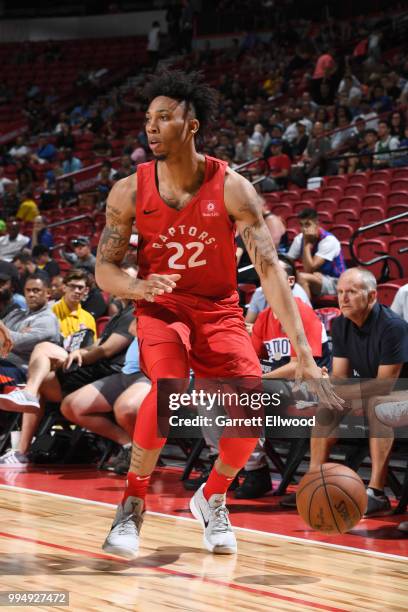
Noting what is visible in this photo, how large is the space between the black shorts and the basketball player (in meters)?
2.79

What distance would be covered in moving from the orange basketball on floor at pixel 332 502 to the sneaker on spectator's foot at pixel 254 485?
1715mm

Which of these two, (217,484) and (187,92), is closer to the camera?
(187,92)

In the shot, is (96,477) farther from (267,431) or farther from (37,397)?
(267,431)

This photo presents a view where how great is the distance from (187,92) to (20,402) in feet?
9.79

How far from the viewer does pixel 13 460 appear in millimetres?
6410

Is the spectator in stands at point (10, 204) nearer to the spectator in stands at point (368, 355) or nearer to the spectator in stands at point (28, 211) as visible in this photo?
the spectator in stands at point (28, 211)

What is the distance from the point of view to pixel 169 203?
3.62 m

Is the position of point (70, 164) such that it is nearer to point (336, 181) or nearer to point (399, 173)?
point (336, 181)

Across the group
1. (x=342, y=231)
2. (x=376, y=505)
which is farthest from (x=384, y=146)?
(x=376, y=505)

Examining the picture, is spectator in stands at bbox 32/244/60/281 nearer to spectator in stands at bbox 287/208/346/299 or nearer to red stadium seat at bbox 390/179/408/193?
spectator in stands at bbox 287/208/346/299

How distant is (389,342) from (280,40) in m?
16.2

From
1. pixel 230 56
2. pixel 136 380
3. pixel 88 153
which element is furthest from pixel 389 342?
pixel 230 56

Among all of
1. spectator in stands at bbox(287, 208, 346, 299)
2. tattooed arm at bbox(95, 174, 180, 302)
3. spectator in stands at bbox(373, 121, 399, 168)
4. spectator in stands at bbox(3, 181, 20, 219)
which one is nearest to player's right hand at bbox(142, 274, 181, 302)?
tattooed arm at bbox(95, 174, 180, 302)

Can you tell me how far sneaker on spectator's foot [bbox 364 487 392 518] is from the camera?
178 inches
